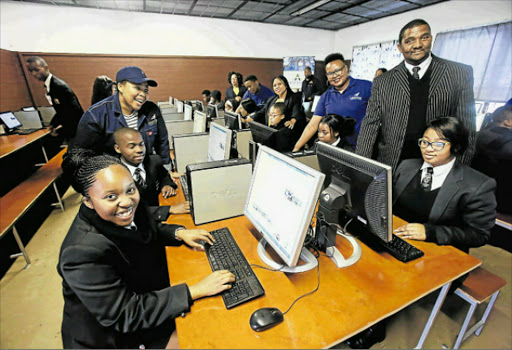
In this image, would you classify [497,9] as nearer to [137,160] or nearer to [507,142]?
[507,142]

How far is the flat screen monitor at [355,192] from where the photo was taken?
0.92 meters

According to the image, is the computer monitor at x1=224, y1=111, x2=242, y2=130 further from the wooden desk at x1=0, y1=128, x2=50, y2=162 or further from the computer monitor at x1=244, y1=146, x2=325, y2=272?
the wooden desk at x1=0, y1=128, x2=50, y2=162

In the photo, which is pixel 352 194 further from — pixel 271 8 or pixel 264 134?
pixel 271 8

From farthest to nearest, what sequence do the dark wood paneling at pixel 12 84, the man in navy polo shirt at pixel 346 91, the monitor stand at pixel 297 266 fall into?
the dark wood paneling at pixel 12 84 → the man in navy polo shirt at pixel 346 91 → the monitor stand at pixel 297 266

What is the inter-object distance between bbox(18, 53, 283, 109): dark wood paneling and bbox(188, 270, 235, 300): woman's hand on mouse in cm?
680

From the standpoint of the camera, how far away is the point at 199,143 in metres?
2.27

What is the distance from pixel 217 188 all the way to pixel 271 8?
20.0 feet

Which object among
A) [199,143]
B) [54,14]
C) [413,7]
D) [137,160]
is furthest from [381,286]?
[54,14]

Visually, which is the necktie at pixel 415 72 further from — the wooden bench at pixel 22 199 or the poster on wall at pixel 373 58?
the poster on wall at pixel 373 58

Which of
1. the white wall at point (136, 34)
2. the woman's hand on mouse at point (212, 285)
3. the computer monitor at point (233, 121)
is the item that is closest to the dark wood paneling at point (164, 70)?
the white wall at point (136, 34)

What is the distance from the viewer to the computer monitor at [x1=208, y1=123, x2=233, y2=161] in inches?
66.7

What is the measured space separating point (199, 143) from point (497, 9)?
589 cm

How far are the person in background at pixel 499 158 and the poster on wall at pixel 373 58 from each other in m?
4.98

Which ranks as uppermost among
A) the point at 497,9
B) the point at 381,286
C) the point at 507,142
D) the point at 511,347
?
the point at 497,9
